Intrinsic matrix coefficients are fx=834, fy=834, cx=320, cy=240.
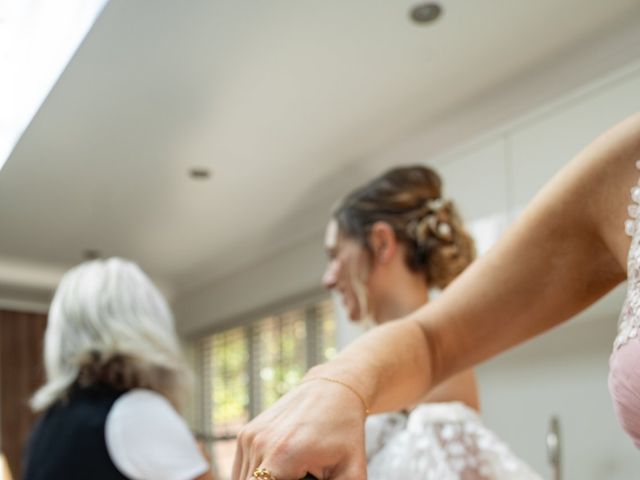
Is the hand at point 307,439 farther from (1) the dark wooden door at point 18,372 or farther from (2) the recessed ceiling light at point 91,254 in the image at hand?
(1) the dark wooden door at point 18,372

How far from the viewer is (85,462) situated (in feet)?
4.40

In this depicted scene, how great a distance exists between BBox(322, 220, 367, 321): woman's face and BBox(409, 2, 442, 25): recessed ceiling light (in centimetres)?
79

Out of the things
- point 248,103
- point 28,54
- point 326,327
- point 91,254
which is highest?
point 28,54

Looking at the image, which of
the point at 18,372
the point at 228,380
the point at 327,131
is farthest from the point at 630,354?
the point at 18,372

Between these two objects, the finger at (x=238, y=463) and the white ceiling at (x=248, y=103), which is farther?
the white ceiling at (x=248, y=103)

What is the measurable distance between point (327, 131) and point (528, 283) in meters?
2.30

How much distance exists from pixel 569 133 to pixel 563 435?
753 mm

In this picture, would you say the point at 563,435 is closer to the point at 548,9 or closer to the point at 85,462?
the point at 548,9

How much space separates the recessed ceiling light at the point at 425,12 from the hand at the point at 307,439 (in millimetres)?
1729

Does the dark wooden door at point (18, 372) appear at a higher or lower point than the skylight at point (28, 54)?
lower

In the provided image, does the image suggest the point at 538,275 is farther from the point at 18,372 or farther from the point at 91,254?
the point at 18,372

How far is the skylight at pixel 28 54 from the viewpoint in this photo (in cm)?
39

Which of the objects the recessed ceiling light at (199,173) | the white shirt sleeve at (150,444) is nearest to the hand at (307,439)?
the white shirt sleeve at (150,444)

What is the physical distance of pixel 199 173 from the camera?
10.4ft
